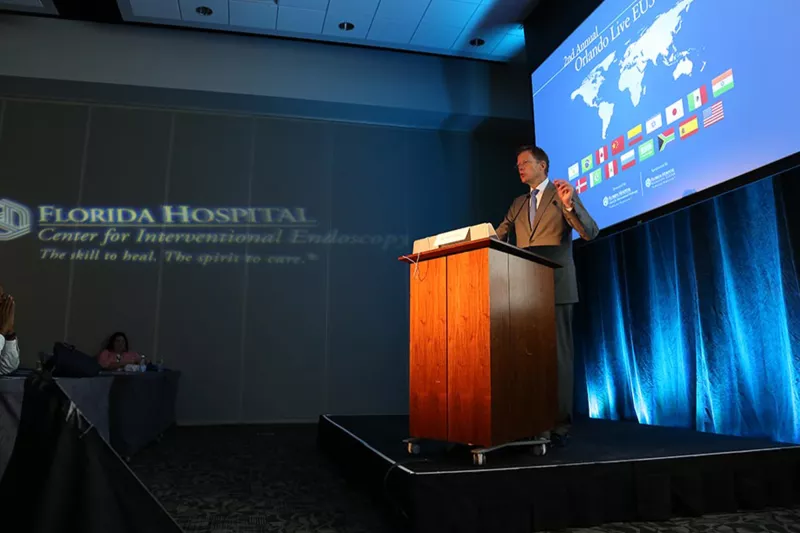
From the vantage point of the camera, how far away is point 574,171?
3.63m

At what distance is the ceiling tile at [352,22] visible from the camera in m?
4.69

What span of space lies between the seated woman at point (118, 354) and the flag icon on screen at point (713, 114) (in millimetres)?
4555

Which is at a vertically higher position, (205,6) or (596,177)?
(205,6)

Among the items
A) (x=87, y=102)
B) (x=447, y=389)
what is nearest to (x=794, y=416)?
(x=447, y=389)

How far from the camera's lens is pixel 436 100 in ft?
17.9

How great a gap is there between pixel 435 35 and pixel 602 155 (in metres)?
2.39

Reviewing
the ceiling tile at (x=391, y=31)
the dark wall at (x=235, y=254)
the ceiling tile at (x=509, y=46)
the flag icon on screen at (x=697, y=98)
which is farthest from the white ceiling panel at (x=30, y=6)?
the flag icon on screen at (x=697, y=98)

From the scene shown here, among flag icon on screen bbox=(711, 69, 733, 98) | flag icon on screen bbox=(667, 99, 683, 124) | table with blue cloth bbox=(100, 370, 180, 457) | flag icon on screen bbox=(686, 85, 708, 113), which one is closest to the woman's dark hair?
table with blue cloth bbox=(100, 370, 180, 457)

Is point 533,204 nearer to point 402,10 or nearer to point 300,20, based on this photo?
point 402,10

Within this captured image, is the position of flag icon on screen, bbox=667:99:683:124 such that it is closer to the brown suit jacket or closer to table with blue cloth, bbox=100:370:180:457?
the brown suit jacket

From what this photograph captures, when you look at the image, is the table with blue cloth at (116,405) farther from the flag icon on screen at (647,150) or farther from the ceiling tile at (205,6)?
the ceiling tile at (205,6)

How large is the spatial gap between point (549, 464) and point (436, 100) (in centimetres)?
445

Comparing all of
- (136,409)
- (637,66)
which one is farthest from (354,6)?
(136,409)

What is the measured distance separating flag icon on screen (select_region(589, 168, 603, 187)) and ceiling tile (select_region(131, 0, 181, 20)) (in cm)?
376
